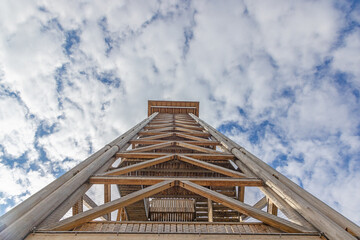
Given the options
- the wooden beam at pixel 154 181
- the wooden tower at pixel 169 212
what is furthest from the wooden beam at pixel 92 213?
the wooden beam at pixel 154 181

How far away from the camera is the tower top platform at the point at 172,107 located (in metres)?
16.4

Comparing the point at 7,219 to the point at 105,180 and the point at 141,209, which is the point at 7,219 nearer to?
the point at 105,180

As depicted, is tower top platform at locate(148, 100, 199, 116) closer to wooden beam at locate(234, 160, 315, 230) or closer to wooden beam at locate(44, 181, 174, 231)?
wooden beam at locate(234, 160, 315, 230)

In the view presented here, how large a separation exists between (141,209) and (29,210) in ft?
12.6

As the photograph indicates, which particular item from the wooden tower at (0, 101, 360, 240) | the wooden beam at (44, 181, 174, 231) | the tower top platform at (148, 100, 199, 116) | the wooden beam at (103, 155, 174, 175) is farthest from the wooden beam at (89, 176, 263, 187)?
the tower top platform at (148, 100, 199, 116)

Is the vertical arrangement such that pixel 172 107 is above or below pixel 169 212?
above

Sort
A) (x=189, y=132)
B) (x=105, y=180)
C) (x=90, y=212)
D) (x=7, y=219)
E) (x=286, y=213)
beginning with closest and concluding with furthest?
(x=7, y=219) → (x=90, y=212) → (x=286, y=213) → (x=105, y=180) → (x=189, y=132)

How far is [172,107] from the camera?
55.1 ft

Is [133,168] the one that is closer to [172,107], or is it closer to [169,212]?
[169,212]

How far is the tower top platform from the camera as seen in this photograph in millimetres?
16391

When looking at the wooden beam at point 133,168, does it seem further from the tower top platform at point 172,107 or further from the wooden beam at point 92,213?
the tower top platform at point 172,107

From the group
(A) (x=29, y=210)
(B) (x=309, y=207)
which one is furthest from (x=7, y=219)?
(B) (x=309, y=207)

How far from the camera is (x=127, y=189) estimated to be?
259 inches

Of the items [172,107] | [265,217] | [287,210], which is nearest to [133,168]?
[265,217]
